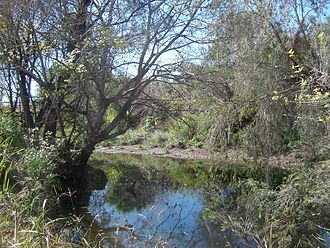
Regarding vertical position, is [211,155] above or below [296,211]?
above

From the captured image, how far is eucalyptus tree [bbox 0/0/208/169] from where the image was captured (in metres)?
8.30

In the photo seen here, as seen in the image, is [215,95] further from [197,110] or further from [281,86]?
[281,86]

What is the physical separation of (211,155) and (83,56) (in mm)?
3350

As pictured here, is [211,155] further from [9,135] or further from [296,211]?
[9,135]

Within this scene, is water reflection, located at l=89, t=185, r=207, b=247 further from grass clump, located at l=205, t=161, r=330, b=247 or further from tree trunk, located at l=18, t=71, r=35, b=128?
tree trunk, located at l=18, t=71, r=35, b=128

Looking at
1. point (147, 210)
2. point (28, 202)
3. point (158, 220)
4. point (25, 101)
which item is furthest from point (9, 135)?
point (147, 210)

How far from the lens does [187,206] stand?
380 inches

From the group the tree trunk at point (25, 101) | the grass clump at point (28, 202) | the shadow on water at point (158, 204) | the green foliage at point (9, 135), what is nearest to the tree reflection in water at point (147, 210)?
the shadow on water at point (158, 204)

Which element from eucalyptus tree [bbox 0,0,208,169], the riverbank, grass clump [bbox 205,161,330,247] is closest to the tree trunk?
eucalyptus tree [bbox 0,0,208,169]

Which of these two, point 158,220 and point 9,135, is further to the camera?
point 158,220

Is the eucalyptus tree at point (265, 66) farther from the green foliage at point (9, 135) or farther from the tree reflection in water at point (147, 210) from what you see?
the green foliage at point (9, 135)

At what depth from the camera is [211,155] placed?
29.2 ft

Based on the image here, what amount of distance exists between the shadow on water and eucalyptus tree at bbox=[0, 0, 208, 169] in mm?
1752

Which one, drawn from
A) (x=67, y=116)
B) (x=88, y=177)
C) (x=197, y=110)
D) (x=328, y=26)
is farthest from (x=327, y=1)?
(x=88, y=177)
